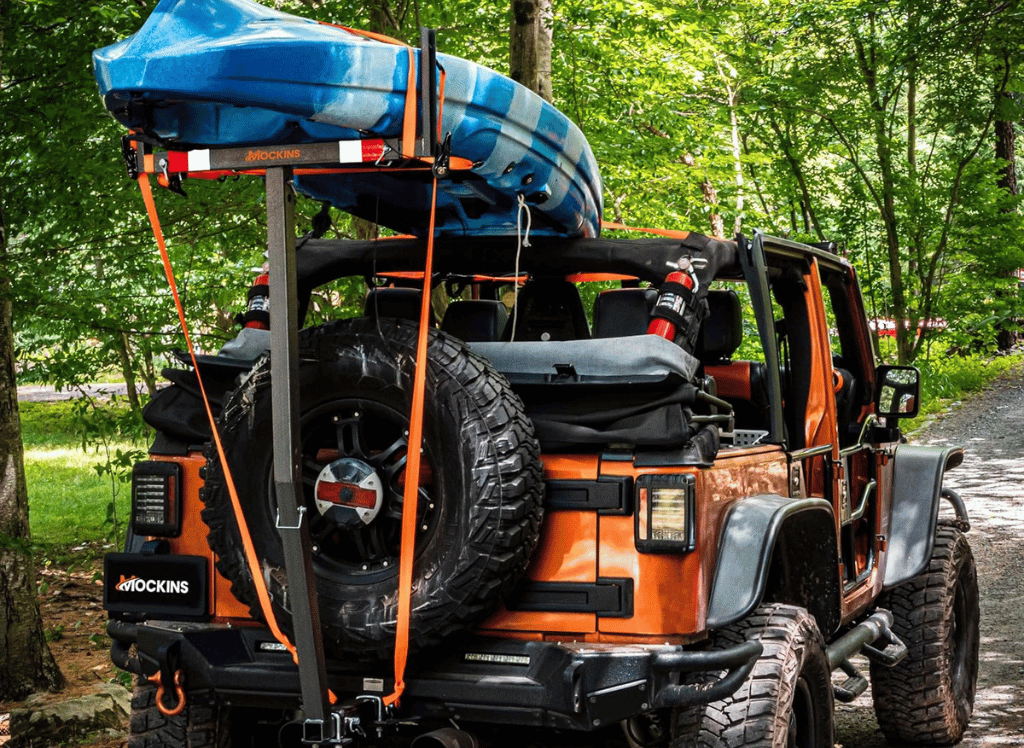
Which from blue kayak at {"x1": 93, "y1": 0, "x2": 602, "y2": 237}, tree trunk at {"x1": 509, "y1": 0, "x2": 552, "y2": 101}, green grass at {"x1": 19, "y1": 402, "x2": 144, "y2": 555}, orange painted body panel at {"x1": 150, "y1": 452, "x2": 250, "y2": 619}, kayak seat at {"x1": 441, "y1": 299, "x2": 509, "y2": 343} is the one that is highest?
tree trunk at {"x1": 509, "y1": 0, "x2": 552, "y2": 101}

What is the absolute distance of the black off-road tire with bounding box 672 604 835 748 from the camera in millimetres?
3430

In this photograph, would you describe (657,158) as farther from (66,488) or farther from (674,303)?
(674,303)

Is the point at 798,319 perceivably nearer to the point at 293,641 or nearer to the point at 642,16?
the point at 293,641

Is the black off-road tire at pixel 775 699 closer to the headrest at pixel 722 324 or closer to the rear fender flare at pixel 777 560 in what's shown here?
the rear fender flare at pixel 777 560

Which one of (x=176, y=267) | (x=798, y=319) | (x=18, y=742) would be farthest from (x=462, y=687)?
(x=176, y=267)

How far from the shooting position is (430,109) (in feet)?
10.1

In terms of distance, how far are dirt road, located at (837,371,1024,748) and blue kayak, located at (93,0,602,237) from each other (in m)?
3.52

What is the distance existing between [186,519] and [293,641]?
0.75 m

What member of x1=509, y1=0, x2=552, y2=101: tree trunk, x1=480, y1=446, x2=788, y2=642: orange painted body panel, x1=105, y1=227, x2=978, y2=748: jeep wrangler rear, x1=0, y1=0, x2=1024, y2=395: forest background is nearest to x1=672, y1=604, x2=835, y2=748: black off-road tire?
x1=105, y1=227, x2=978, y2=748: jeep wrangler rear

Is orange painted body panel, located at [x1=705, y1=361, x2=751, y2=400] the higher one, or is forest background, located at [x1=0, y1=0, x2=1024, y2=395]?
forest background, located at [x1=0, y1=0, x2=1024, y2=395]

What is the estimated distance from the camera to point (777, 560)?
4152 mm

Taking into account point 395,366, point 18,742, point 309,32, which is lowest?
point 18,742

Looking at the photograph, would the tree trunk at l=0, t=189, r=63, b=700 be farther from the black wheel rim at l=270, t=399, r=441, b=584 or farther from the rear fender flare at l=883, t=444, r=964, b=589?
the rear fender flare at l=883, t=444, r=964, b=589

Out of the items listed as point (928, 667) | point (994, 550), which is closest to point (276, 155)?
point (928, 667)
